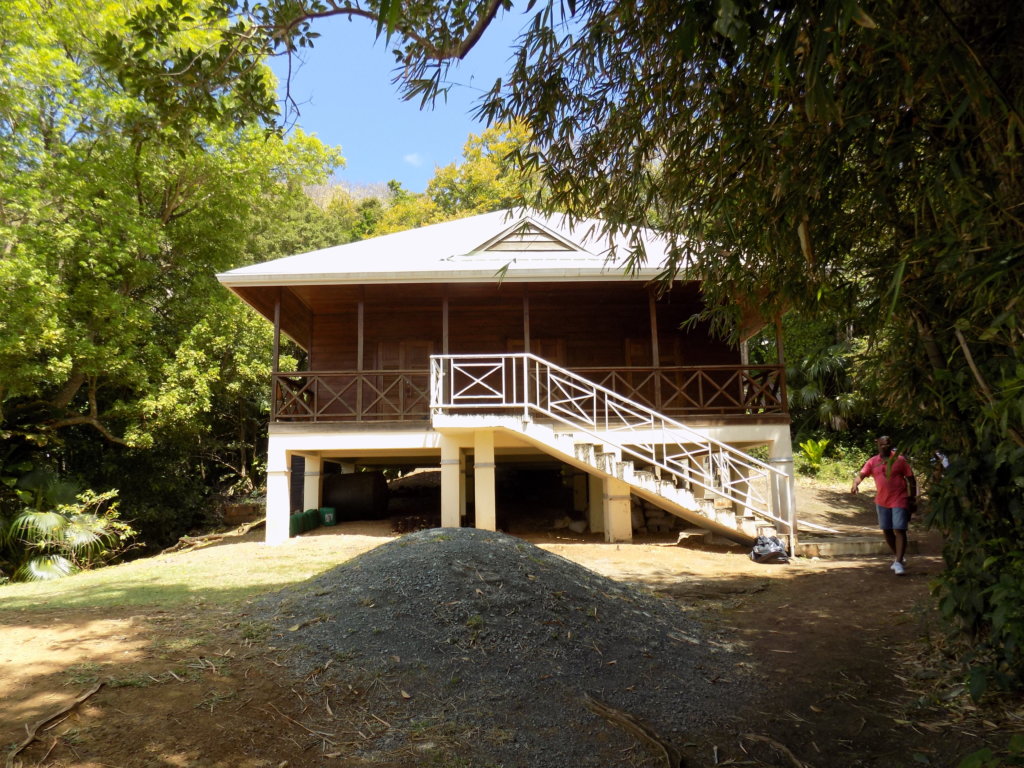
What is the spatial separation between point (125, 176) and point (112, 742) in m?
15.1

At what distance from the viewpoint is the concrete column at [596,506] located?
11.5 metres

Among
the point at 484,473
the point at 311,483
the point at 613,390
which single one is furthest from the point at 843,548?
the point at 311,483

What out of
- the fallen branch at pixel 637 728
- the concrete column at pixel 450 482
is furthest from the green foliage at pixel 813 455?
the fallen branch at pixel 637 728

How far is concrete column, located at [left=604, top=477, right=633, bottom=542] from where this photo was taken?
10.4 metres

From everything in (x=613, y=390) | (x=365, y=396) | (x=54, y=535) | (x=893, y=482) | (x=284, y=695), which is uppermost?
(x=365, y=396)

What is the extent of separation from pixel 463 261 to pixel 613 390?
3.61m

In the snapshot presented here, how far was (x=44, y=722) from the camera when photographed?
10.3ft

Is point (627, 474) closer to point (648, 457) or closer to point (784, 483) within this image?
point (648, 457)

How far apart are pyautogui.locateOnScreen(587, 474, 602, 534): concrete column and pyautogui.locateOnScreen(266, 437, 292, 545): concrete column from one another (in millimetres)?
5040

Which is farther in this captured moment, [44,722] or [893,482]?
[893,482]

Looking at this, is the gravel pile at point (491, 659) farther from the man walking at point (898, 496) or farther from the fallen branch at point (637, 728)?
the man walking at point (898, 496)

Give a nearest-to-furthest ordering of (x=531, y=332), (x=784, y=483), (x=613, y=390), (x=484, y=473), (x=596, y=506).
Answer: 1. (x=784, y=483)
2. (x=484, y=473)
3. (x=596, y=506)
4. (x=613, y=390)
5. (x=531, y=332)

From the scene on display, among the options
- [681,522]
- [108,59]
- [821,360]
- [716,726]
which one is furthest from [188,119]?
[821,360]

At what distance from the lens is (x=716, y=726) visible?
3.61m
